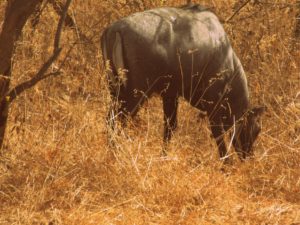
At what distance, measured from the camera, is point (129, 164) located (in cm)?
411

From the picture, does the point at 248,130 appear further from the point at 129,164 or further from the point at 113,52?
the point at 129,164

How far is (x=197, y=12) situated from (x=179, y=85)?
0.65 meters

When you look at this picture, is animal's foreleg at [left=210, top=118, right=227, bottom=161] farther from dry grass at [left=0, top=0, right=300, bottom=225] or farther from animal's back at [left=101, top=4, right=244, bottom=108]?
animal's back at [left=101, top=4, right=244, bottom=108]

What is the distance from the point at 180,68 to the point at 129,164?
1164 mm

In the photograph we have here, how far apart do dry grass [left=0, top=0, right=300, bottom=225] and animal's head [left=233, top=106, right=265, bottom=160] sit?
145 millimetres

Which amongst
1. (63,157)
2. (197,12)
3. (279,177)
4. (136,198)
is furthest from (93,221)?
(197,12)

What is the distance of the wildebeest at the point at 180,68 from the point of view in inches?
189

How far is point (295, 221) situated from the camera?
3793 mm

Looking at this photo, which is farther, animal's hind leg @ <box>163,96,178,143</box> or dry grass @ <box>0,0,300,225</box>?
animal's hind leg @ <box>163,96,178,143</box>

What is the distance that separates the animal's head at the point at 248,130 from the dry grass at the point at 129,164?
15 cm

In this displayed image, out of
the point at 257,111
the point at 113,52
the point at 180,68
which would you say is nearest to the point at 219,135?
the point at 257,111

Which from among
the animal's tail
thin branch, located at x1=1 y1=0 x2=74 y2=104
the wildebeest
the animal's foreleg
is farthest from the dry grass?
thin branch, located at x1=1 y1=0 x2=74 y2=104

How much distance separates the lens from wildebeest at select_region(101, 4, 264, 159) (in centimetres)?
481

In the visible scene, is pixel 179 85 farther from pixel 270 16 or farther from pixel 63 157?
pixel 270 16
